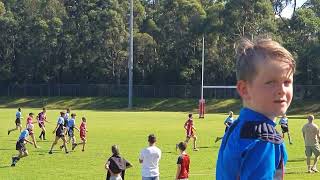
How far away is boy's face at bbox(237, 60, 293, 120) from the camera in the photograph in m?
2.75

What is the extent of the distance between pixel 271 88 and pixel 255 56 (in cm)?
16

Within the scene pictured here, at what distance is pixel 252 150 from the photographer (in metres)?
2.69

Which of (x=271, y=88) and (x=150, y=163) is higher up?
(x=271, y=88)

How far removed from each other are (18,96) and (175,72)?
24.4 metres

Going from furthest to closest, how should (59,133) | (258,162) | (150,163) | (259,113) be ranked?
(59,133) → (150,163) → (259,113) → (258,162)

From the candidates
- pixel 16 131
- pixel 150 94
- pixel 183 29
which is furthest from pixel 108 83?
pixel 16 131

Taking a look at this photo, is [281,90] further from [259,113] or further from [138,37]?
[138,37]

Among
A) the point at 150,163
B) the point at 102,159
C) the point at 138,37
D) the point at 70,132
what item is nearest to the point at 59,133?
the point at 70,132

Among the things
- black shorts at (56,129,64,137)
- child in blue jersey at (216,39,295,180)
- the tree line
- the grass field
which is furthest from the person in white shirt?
the tree line

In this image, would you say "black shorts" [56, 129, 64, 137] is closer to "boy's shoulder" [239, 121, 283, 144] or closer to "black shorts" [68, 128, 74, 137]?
"black shorts" [68, 128, 74, 137]

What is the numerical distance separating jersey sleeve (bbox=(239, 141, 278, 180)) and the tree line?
81341 millimetres

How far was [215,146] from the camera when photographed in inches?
1138

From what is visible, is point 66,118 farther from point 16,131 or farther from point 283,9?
point 283,9

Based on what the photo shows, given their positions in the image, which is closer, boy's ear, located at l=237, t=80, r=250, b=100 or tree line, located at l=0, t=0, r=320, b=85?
boy's ear, located at l=237, t=80, r=250, b=100
